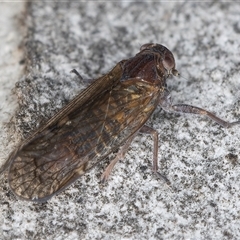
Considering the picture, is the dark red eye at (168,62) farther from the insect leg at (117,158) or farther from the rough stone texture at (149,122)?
the insect leg at (117,158)

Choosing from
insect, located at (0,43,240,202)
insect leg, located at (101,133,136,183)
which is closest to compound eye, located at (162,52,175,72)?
insect, located at (0,43,240,202)

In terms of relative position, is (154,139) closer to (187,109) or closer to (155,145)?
(155,145)

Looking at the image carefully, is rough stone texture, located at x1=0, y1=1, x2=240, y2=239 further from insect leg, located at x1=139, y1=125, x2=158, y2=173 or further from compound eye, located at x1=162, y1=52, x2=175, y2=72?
compound eye, located at x1=162, y1=52, x2=175, y2=72

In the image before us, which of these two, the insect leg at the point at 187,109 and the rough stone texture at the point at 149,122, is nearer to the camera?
the rough stone texture at the point at 149,122

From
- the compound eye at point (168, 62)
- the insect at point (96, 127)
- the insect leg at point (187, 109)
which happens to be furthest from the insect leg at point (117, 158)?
the compound eye at point (168, 62)

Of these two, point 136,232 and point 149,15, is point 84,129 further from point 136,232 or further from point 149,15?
point 149,15

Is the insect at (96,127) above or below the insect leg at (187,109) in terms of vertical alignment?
below

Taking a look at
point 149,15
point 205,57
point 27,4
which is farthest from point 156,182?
point 27,4
